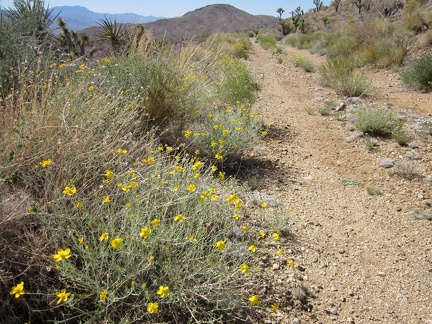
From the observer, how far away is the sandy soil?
7.68 feet

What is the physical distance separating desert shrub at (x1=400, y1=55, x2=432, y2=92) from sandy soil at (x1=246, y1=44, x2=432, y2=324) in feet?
4.03

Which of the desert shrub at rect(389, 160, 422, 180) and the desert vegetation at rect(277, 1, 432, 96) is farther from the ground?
the desert vegetation at rect(277, 1, 432, 96)

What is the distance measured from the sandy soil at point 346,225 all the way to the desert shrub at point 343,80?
126 centimetres

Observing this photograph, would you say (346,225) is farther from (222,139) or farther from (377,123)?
(377,123)

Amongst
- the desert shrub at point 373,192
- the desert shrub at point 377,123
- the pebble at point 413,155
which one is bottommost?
the desert shrub at point 373,192

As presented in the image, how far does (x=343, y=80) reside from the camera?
7422mm

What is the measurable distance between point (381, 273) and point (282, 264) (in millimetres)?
800

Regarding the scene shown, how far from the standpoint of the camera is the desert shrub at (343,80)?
23.8 ft

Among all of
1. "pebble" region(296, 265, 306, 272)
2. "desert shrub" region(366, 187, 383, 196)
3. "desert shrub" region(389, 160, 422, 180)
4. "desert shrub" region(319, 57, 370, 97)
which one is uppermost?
"desert shrub" region(319, 57, 370, 97)

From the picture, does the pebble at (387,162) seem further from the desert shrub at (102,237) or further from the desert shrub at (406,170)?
the desert shrub at (102,237)

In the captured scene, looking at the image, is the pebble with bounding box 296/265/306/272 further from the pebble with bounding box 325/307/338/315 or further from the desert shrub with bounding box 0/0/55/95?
the desert shrub with bounding box 0/0/55/95

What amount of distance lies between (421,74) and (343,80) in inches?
64.2

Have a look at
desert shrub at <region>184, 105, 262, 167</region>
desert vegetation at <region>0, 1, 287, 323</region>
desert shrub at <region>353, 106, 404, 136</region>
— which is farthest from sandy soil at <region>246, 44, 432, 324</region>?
desert shrub at <region>184, 105, 262, 167</region>

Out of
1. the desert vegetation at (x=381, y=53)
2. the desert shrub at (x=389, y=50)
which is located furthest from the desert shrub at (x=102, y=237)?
the desert shrub at (x=389, y=50)
